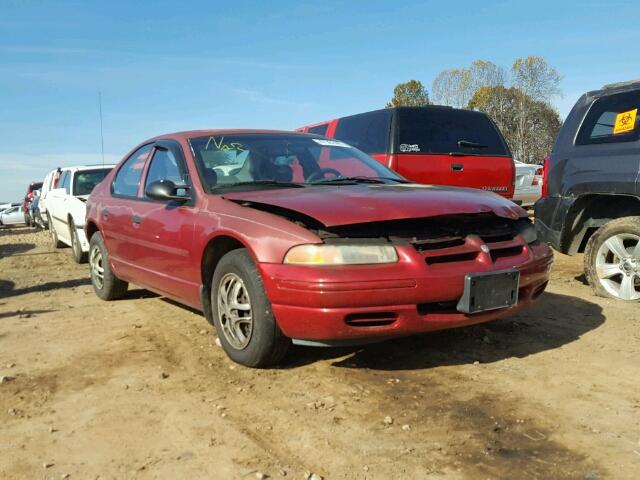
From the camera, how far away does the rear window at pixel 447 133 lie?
24.1ft

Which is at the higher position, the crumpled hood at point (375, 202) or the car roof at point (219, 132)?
the car roof at point (219, 132)

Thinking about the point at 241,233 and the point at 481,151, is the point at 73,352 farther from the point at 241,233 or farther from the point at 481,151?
the point at 481,151

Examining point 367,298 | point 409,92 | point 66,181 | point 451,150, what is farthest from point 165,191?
point 409,92

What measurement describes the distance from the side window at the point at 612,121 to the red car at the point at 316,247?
1974 millimetres

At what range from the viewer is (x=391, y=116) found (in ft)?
24.5

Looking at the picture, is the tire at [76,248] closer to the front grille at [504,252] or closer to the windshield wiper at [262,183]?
the windshield wiper at [262,183]

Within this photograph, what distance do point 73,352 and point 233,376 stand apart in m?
1.38

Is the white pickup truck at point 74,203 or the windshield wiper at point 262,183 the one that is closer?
the windshield wiper at point 262,183

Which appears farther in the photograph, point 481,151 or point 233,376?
point 481,151

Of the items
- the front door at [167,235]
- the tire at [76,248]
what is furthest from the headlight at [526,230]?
the tire at [76,248]

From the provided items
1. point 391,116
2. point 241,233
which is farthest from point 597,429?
point 391,116

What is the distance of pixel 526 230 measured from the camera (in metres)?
4.02

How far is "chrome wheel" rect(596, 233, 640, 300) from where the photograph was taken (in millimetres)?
5344

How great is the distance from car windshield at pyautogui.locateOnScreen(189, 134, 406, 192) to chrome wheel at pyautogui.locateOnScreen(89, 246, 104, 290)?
2110 millimetres
